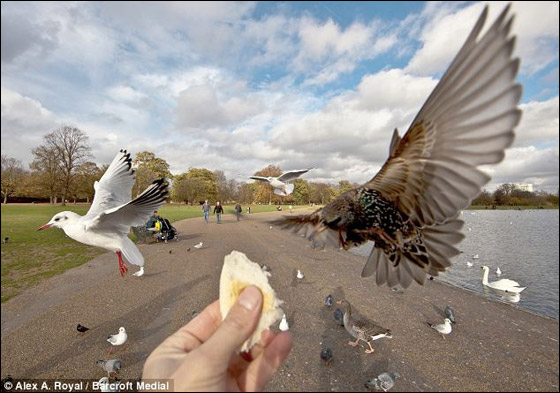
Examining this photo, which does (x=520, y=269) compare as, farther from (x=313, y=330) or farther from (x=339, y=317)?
(x=313, y=330)

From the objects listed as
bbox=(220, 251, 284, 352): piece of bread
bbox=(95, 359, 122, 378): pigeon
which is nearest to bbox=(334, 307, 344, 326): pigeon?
bbox=(95, 359, 122, 378): pigeon

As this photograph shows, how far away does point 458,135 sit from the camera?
161cm

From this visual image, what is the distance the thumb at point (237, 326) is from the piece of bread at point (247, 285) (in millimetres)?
83

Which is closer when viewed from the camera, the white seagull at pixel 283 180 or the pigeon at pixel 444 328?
the pigeon at pixel 444 328

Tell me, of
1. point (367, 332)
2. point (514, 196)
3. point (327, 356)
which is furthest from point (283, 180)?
point (514, 196)

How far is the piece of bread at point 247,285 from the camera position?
6.04 feet

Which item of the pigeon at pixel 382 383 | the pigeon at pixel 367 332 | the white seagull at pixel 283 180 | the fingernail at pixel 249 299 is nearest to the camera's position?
the fingernail at pixel 249 299

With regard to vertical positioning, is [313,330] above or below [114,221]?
below

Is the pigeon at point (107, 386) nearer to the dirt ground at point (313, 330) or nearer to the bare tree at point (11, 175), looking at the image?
the dirt ground at point (313, 330)

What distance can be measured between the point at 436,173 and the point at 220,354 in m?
1.84

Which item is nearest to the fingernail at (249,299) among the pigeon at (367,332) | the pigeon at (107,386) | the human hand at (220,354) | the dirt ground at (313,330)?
the human hand at (220,354)

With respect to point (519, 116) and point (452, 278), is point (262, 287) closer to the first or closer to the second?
point (519, 116)

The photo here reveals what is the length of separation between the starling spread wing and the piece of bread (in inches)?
45.1

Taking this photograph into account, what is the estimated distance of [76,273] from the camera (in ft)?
38.0
